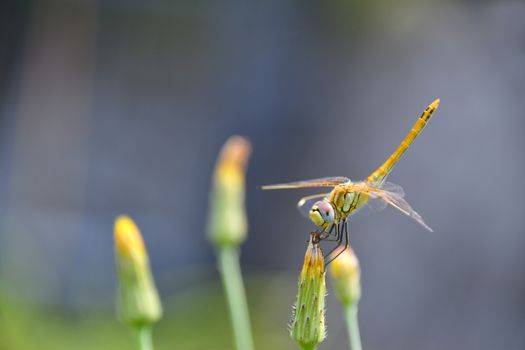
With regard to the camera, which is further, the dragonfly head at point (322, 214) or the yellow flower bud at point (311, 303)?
the dragonfly head at point (322, 214)

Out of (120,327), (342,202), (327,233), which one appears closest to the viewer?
(327,233)

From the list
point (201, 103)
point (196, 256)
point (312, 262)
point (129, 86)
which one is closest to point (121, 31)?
point (129, 86)

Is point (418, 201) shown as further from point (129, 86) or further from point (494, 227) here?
point (129, 86)

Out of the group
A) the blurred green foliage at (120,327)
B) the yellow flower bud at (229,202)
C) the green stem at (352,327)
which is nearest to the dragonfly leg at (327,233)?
the green stem at (352,327)

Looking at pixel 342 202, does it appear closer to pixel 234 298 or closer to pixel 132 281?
pixel 234 298

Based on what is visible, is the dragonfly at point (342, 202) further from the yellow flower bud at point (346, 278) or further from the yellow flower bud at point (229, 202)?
the yellow flower bud at point (229, 202)

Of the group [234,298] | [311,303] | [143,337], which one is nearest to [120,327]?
[234,298]
